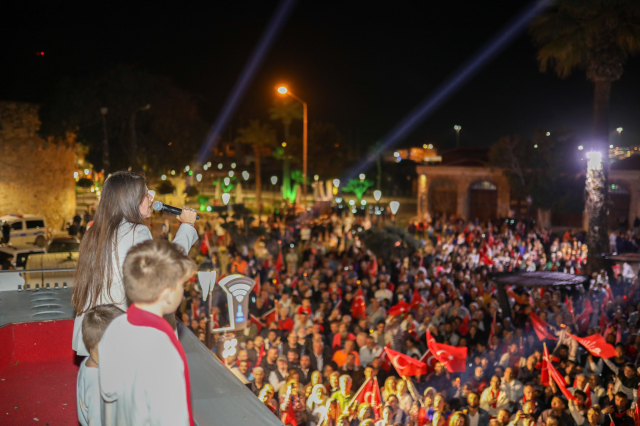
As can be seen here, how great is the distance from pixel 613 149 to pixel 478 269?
27.6m

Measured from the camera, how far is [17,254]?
16.4m

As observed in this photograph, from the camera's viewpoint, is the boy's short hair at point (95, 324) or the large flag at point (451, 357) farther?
the large flag at point (451, 357)

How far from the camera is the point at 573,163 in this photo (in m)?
31.2

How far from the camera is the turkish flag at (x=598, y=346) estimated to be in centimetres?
822

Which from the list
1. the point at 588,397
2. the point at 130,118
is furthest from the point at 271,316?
the point at 130,118

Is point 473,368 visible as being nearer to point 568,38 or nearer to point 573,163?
point 568,38

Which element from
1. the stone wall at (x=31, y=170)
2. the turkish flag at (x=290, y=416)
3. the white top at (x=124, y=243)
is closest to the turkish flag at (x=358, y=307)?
the turkish flag at (x=290, y=416)

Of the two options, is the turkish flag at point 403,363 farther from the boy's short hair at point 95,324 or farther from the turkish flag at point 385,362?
the boy's short hair at point 95,324

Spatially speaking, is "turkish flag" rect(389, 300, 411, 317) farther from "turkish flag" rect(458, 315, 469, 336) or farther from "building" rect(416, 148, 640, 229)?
"building" rect(416, 148, 640, 229)

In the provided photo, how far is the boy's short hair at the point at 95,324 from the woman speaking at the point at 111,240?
22 cm

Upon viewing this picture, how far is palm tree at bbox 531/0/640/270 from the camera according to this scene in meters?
17.2

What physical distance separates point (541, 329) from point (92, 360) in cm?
824

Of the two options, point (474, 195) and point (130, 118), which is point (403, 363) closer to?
point (130, 118)

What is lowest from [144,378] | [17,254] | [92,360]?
[17,254]
